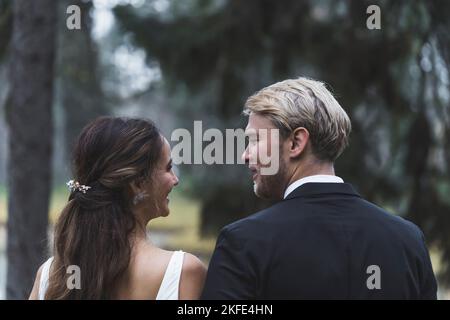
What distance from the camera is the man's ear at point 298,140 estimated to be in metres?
2.07

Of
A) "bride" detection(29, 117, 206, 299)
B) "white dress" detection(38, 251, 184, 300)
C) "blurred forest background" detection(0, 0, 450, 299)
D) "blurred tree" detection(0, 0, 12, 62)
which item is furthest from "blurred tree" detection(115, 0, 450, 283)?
"white dress" detection(38, 251, 184, 300)

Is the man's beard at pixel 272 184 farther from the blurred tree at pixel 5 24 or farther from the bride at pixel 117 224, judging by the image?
the blurred tree at pixel 5 24

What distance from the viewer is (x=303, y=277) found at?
192 cm

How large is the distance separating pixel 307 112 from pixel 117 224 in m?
0.69

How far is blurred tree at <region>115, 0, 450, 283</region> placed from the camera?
5801 mm

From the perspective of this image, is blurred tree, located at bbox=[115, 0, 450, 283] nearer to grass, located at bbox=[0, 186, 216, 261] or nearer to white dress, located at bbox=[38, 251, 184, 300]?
white dress, located at bbox=[38, 251, 184, 300]

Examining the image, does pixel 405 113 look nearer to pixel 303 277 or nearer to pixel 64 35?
pixel 64 35

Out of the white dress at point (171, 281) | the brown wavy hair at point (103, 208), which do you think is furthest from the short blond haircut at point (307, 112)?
the white dress at point (171, 281)

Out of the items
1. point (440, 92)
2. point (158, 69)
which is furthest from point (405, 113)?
point (158, 69)

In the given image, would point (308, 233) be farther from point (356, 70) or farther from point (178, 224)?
point (178, 224)

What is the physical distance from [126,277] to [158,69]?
494cm

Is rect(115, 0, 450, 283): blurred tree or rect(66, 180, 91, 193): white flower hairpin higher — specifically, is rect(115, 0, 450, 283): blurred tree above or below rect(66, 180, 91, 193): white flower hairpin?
above
